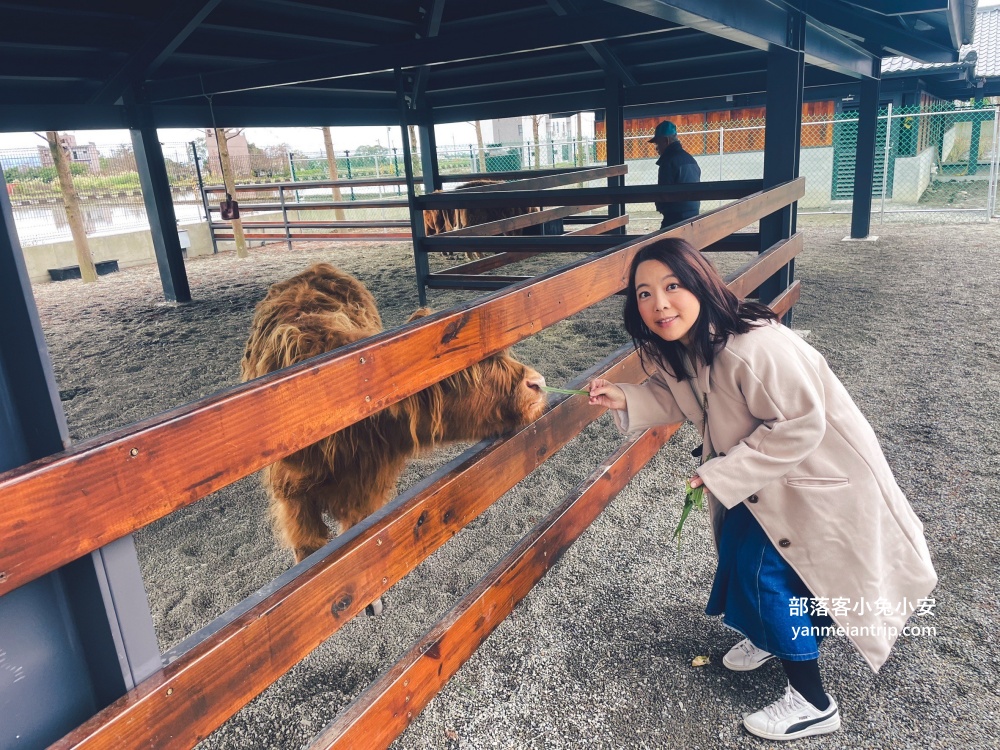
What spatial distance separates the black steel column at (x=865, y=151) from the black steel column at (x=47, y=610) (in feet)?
37.9

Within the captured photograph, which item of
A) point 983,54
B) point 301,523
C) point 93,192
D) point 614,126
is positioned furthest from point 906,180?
point 93,192

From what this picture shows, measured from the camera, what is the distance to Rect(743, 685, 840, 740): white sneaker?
1.96 metres

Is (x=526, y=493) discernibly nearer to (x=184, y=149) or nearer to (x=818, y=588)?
(x=818, y=588)

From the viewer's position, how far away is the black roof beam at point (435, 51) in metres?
4.98

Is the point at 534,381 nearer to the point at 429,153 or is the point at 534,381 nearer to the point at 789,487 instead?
the point at 789,487

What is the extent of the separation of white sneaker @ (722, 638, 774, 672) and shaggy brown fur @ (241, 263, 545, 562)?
3.39ft

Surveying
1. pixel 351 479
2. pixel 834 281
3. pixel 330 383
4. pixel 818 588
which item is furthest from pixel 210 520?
pixel 834 281

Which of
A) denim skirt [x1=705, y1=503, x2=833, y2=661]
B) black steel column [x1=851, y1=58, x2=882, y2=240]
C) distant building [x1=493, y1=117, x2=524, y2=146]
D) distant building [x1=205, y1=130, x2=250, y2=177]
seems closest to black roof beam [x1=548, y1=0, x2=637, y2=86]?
black steel column [x1=851, y1=58, x2=882, y2=240]

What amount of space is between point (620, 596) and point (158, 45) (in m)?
6.81

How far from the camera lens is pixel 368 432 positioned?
8.00ft

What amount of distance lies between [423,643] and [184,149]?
16.9 metres

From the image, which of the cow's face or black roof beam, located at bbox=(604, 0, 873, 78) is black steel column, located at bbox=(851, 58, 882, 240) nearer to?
black roof beam, located at bbox=(604, 0, 873, 78)

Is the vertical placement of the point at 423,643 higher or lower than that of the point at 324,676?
higher

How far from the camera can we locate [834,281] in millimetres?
8195
